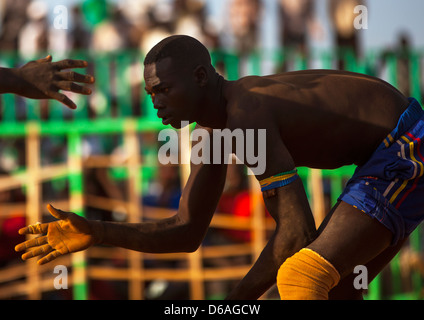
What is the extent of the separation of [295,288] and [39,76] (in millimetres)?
1577

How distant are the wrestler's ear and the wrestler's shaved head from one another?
2 cm

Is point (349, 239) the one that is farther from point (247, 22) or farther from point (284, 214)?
point (247, 22)

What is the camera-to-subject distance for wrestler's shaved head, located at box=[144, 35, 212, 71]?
3480 millimetres

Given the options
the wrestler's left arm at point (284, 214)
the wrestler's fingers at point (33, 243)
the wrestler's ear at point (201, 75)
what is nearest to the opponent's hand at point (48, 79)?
the wrestler's ear at point (201, 75)

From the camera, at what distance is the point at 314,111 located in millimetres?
3445

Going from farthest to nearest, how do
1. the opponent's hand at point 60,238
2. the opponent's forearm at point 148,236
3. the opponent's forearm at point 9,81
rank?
1. the opponent's forearm at point 9,81
2. the opponent's forearm at point 148,236
3. the opponent's hand at point 60,238

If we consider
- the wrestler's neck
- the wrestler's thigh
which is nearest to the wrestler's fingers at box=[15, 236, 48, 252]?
the wrestler's neck

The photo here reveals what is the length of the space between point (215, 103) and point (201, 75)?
5.6 inches

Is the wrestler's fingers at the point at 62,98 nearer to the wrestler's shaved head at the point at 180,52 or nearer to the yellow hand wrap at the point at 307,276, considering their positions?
the wrestler's shaved head at the point at 180,52

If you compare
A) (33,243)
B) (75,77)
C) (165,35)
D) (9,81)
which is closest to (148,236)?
(33,243)

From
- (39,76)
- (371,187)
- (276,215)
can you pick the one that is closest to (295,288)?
(276,215)

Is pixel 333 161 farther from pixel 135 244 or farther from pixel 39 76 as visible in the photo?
pixel 39 76

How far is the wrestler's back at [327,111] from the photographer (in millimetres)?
3412

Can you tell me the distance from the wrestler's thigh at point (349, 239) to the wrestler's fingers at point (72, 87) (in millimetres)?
1293
